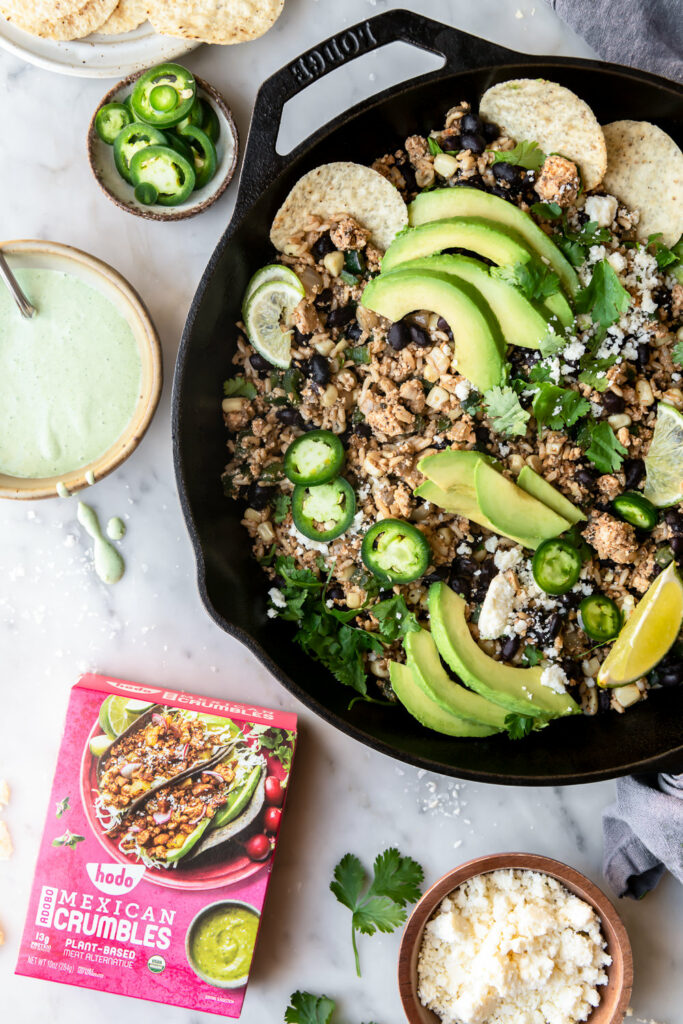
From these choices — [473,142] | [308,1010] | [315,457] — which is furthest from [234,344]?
[308,1010]

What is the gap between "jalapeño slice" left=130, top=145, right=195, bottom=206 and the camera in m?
2.72

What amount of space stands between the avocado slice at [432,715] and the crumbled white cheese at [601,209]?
157 centimetres

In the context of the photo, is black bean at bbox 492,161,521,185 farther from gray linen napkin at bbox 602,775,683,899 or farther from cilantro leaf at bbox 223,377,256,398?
gray linen napkin at bbox 602,775,683,899

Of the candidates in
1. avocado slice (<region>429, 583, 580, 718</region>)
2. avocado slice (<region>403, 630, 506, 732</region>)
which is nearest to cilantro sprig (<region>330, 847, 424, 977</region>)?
avocado slice (<region>403, 630, 506, 732</region>)

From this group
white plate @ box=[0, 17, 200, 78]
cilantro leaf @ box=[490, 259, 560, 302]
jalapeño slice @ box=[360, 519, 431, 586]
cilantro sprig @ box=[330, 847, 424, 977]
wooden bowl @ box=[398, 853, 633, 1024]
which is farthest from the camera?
cilantro sprig @ box=[330, 847, 424, 977]

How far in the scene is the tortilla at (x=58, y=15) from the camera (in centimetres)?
270

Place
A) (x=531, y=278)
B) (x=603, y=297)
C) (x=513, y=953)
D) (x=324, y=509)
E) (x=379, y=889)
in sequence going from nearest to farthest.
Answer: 1. (x=531, y=278)
2. (x=603, y=297)
3. (x=324, y=509)
4. (x=513, y=953)
5. (x=379, y=889)

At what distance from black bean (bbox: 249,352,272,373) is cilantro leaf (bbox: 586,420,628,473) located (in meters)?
1.09

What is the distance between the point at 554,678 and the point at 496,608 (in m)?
0.30

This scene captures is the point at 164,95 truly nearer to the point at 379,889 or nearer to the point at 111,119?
the point at 111,119

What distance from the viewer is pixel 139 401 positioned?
2.87 metres

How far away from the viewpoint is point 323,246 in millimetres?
2615

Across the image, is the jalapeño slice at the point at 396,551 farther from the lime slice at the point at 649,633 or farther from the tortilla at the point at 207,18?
the tortilla at the point at 207,18

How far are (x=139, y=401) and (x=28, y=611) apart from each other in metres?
0.95
